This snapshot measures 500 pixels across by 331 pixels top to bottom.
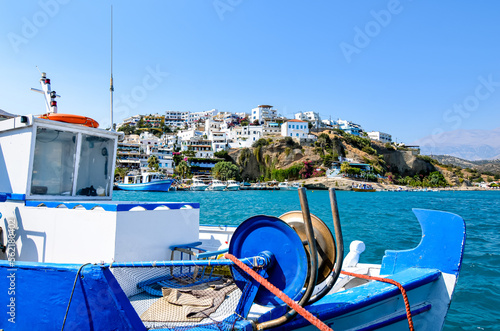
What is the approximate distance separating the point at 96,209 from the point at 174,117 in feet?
528

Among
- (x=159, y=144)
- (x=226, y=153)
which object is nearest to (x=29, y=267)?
(x=226, y=153)

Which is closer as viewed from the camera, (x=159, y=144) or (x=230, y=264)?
Result: (x=230, y=264)

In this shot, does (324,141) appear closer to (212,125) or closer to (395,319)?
(212,125)

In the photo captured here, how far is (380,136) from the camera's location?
6122 inches

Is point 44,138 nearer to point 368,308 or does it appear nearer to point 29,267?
point 29,267

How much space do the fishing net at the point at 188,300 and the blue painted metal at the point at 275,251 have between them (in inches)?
12.1

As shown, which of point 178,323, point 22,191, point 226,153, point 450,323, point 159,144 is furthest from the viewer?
point 159,144

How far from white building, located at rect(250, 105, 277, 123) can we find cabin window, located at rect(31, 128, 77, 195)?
130 m

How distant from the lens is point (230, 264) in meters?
2.94

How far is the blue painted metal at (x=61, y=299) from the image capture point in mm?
2852

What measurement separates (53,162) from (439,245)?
20.7 ft

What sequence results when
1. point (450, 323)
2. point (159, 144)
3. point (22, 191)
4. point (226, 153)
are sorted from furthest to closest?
point (159, 144)
point (226, 153)
point (450, 323)
point (22, 191)

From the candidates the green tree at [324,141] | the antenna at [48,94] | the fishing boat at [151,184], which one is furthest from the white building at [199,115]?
the antenna at [48,94]

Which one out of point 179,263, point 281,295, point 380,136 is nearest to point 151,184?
point 179,263
